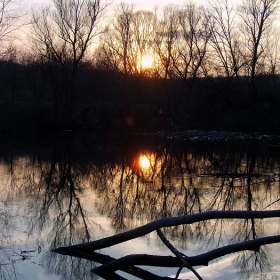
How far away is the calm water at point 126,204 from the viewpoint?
6.54 metres

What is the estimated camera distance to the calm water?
6.54 metres

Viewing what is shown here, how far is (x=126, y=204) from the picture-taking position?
34.2 feet

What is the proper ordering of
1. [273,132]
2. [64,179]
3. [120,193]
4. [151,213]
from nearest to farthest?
[151,213], [120,193], [64,179], [273,132]

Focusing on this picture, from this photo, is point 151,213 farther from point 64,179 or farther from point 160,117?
point 160,117

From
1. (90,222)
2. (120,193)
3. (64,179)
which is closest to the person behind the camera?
(90,222)

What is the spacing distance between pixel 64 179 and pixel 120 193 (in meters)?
2.71

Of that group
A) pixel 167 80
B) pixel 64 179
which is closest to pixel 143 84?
pixel 167 80

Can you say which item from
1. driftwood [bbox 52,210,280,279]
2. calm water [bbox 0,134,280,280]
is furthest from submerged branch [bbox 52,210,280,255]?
calm water [bbox 0,134,280,280]

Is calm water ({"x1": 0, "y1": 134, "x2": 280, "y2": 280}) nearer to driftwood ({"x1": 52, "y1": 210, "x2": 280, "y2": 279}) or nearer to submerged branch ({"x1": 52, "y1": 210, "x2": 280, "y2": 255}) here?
driftwood ({"x1": 52, "y1": 210, "x2": 280, "y2": 279})

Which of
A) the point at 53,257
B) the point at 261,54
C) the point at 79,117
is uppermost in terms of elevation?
the point at 261,54

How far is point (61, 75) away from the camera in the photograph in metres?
37.5

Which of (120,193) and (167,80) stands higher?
(167,80)

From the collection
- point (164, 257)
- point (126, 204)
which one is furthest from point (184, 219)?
→ point (126, 204)

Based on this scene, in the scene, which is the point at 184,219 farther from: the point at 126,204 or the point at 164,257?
the point at 126,204
